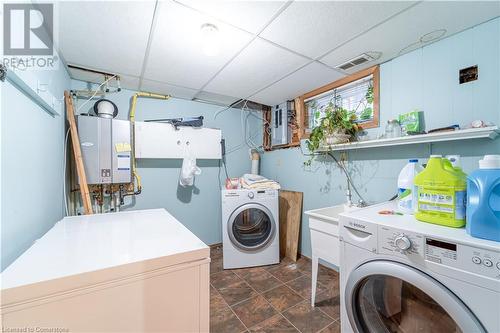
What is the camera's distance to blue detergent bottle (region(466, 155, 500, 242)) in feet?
2.48

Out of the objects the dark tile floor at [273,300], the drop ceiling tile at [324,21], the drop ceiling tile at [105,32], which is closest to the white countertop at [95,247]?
the dark tile floor at [273,300]

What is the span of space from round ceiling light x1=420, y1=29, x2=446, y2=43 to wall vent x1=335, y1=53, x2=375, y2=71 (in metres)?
0.33

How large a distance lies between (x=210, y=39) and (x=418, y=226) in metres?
1.61

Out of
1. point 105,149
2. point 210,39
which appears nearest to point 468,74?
point 210,39

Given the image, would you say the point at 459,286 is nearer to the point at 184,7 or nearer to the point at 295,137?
the point at 184,7

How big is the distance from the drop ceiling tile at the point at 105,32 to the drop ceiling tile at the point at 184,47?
0.08 m

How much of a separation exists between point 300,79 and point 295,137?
0.78 m

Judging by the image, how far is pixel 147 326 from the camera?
2.31 feet

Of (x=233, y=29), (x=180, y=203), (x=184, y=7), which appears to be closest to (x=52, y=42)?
(x=184, y=7)

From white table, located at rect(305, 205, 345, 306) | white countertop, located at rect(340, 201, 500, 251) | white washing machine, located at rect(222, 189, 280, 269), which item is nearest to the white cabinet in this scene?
white washing machine, located at rect(222, 189, 280, 269)

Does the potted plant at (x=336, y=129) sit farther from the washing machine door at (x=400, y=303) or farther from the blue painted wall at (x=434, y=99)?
the washing machine door at (x=400, y=303)

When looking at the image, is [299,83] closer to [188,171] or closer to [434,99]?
[434,99]

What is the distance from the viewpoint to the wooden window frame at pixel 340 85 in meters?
1.81

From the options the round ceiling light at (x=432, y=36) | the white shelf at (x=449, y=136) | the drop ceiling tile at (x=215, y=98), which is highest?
the drop ceiling tile at (x=215, y=98)
